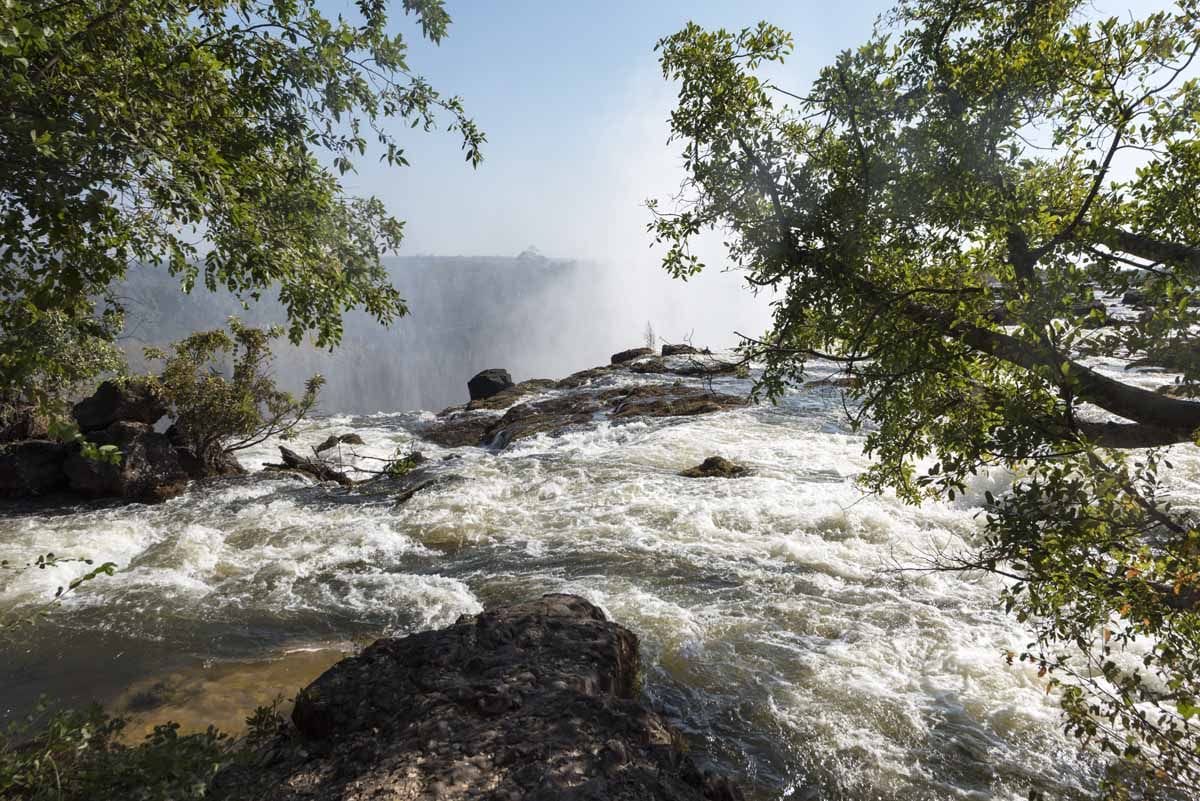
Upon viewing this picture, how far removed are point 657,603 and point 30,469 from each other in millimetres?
15164

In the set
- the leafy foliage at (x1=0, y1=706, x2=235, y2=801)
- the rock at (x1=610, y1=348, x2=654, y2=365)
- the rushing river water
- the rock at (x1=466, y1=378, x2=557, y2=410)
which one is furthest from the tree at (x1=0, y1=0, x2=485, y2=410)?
the rock at (x1=610, y1=348, x2=654, y2=365)

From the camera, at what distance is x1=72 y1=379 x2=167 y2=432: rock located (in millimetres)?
15914

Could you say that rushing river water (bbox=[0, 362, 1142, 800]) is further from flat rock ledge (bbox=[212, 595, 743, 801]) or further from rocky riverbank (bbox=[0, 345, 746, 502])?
flat rock ledge (bbox=[212, 595, 743, 801])

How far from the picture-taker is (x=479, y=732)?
4.06m

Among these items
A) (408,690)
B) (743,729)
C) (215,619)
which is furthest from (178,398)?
(743,729)

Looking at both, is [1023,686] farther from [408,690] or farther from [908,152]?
[408,690]

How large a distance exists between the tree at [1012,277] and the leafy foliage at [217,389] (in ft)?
44.9

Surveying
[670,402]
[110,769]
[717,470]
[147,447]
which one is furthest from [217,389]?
[670,402]

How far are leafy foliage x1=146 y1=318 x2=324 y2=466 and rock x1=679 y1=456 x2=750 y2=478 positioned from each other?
978cm

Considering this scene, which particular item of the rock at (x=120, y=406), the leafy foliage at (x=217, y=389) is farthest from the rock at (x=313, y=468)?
the rock at (x=120, y=406)

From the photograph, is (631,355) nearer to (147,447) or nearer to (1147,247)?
(147,447)

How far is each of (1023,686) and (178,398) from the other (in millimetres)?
17972

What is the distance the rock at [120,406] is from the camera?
1591cm

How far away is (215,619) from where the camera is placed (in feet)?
27.2
